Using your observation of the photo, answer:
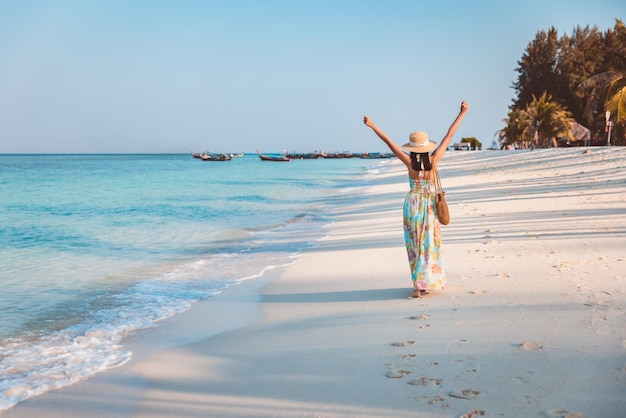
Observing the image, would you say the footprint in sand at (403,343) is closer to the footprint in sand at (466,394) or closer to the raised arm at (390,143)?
the footprint in sand at (466,394)

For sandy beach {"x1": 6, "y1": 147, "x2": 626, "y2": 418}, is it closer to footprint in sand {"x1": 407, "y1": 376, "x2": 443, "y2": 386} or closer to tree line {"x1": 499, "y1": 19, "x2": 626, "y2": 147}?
footprint in sand {"x1": 407, "y1": 376, "x2": 443, "y2": 386}

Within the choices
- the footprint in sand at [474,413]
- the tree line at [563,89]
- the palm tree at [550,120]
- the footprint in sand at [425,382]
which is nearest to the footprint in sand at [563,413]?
the footprint in sand at [474,413]

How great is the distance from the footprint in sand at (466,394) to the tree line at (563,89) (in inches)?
1869

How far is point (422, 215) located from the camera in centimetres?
556

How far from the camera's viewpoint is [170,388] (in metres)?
4.05

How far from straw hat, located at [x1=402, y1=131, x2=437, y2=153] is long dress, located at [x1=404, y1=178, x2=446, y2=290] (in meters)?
0.38

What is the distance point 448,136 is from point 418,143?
1.27 feet

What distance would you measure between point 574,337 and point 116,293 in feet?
19.7

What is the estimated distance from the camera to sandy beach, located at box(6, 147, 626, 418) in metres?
3.37

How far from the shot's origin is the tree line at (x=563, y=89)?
1951 inches

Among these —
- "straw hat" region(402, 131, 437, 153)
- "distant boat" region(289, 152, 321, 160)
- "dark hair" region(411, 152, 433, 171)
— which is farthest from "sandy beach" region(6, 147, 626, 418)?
"distant boat" region(289, 152, 321, 160)

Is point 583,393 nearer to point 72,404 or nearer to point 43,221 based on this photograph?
point 72,404

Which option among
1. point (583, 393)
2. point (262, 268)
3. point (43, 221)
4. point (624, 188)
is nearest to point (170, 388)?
point (583, 393)

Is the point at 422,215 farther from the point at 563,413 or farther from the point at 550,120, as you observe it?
the point at 550,120
